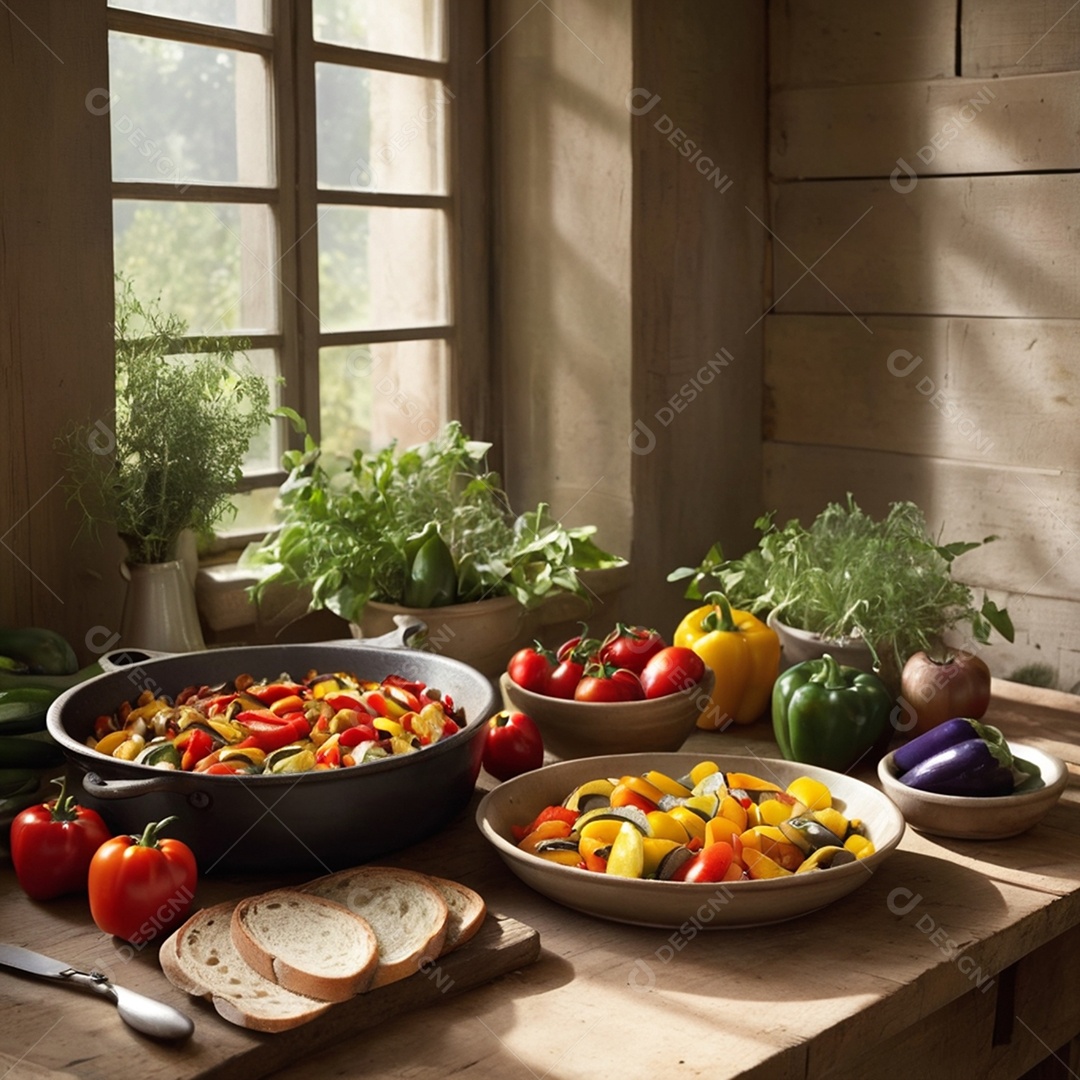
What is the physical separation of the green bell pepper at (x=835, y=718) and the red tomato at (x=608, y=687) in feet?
0.61

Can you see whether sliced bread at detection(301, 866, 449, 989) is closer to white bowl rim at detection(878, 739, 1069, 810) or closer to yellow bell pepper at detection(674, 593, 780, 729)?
white bowl rim at detection(878, 739, 1069, 810)

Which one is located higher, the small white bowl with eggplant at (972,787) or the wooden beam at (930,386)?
the wooden beam at (930,386)

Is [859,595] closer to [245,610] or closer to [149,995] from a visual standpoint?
[245,610]

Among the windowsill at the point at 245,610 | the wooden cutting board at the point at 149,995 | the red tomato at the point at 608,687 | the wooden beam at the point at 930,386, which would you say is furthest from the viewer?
the wooden beam at the point at 930,386

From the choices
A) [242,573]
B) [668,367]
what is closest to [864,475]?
[668,367]

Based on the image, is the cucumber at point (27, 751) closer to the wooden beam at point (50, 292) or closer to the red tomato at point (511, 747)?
the wooden beam at point (50, 292)

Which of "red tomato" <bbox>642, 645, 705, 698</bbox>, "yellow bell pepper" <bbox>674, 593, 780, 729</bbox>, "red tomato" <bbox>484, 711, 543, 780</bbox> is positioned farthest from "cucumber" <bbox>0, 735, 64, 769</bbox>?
"yellow bell pepper" <bbox>674, 593, 780, 729</bbox>

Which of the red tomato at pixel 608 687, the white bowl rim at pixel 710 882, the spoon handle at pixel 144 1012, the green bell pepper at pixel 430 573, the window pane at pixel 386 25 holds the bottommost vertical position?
the spoon handle at pixel 144 1012

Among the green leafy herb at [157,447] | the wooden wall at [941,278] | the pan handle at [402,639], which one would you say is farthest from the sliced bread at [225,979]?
the wooden wall at [941,278]

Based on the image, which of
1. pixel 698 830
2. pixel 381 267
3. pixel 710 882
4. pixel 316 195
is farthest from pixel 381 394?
pixel 710 882

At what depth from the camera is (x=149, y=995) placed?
121 cm

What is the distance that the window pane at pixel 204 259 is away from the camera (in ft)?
7.04

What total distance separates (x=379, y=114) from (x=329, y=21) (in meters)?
0.18

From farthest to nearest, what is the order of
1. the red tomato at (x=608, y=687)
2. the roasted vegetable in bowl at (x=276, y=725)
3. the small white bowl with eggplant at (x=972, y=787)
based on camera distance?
the red tomato at (x=608, y=687) < the small white bowl with eggplant at (x=972, y=787) < the roasted vegetable in bowl at (x=276, y=725)
